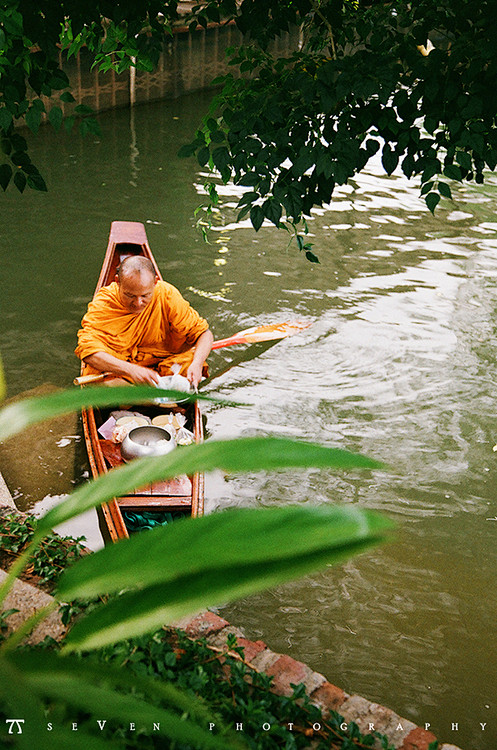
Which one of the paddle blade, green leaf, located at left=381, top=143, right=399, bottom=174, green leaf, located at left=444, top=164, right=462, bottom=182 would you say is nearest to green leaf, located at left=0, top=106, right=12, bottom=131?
green leaf, located at left=381, top=143, right=399, bottom=174

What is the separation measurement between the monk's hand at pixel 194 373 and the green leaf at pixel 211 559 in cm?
445

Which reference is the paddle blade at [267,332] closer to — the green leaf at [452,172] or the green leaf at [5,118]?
the green leaf at [452,172]

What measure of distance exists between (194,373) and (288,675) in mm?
2789

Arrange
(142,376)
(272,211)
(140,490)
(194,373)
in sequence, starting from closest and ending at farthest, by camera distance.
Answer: (272,211) → (140,490) → (142,376) → (194,373)

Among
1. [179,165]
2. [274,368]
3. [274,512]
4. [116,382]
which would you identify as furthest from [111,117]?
[274,512]

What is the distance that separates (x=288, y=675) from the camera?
2580 mm

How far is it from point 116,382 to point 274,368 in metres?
1.96

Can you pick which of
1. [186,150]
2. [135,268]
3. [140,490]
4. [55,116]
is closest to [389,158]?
[186,150]

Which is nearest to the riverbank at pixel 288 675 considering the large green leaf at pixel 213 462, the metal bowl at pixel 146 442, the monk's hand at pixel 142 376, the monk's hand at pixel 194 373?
the metal bowl at pixel 146 442

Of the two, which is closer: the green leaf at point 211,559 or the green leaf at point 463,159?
the green leaf at point 211,559

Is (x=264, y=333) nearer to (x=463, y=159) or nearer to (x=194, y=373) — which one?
(x=194, y=373)

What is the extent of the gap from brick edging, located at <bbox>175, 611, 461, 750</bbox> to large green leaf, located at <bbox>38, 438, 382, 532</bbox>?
2169mm

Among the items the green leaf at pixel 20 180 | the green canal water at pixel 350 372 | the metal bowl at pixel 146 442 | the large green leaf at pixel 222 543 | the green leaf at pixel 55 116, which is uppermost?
the green leaf at pixel 55 116

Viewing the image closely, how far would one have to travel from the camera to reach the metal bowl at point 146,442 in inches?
166
